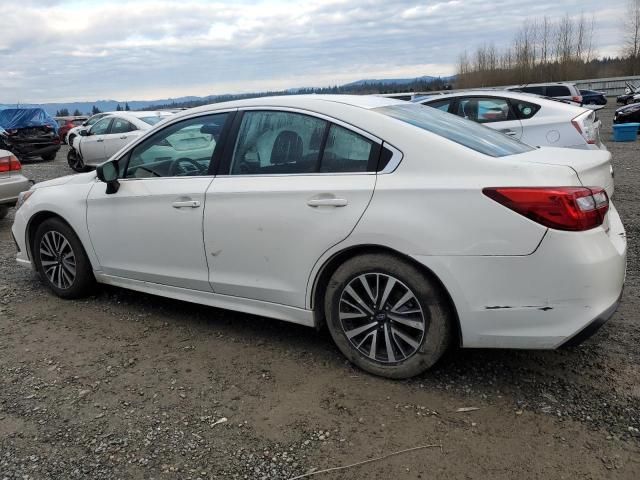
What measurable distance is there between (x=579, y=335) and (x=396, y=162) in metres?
1.29

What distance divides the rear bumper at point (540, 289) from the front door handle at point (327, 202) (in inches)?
21.5

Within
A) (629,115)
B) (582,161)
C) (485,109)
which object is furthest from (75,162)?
(629,115)

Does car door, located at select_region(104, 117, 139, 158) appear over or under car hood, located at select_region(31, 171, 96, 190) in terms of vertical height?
under

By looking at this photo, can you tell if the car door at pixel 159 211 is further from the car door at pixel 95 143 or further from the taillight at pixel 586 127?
the car door at pixel 95 143

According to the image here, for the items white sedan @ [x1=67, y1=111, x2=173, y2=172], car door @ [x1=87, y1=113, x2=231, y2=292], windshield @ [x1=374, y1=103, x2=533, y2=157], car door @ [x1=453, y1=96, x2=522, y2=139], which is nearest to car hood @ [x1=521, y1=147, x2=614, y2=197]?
windshield @ [x1=374, y1=103, x2=533, y2=157]

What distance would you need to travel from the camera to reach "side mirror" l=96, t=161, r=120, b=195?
414 centimetres

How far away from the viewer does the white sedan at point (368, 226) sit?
276cm

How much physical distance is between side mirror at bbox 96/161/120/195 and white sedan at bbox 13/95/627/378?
0.05ft

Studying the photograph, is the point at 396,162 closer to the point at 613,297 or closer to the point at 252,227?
the point at 252,227

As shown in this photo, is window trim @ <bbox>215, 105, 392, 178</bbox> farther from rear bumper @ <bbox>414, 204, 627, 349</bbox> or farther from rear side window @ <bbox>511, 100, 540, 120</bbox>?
rear side window @ <bbox>511, 100, 540, 120</bbox>

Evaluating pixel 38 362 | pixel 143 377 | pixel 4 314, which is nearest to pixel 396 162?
pixel 143 377

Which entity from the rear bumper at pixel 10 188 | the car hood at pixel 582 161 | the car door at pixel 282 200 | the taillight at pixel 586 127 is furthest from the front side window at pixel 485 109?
the rear bumper at pixel 10 188

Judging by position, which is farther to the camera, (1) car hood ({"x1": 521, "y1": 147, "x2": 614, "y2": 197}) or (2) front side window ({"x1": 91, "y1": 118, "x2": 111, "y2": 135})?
(2) front side window ({"x1": 91, "y1": 118, "x2": 111, "y2": 135})

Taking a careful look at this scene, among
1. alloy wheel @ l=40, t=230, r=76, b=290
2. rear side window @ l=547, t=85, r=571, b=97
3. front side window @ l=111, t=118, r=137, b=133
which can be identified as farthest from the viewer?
rear side window @ l=547, t=85, r=571, b=97
